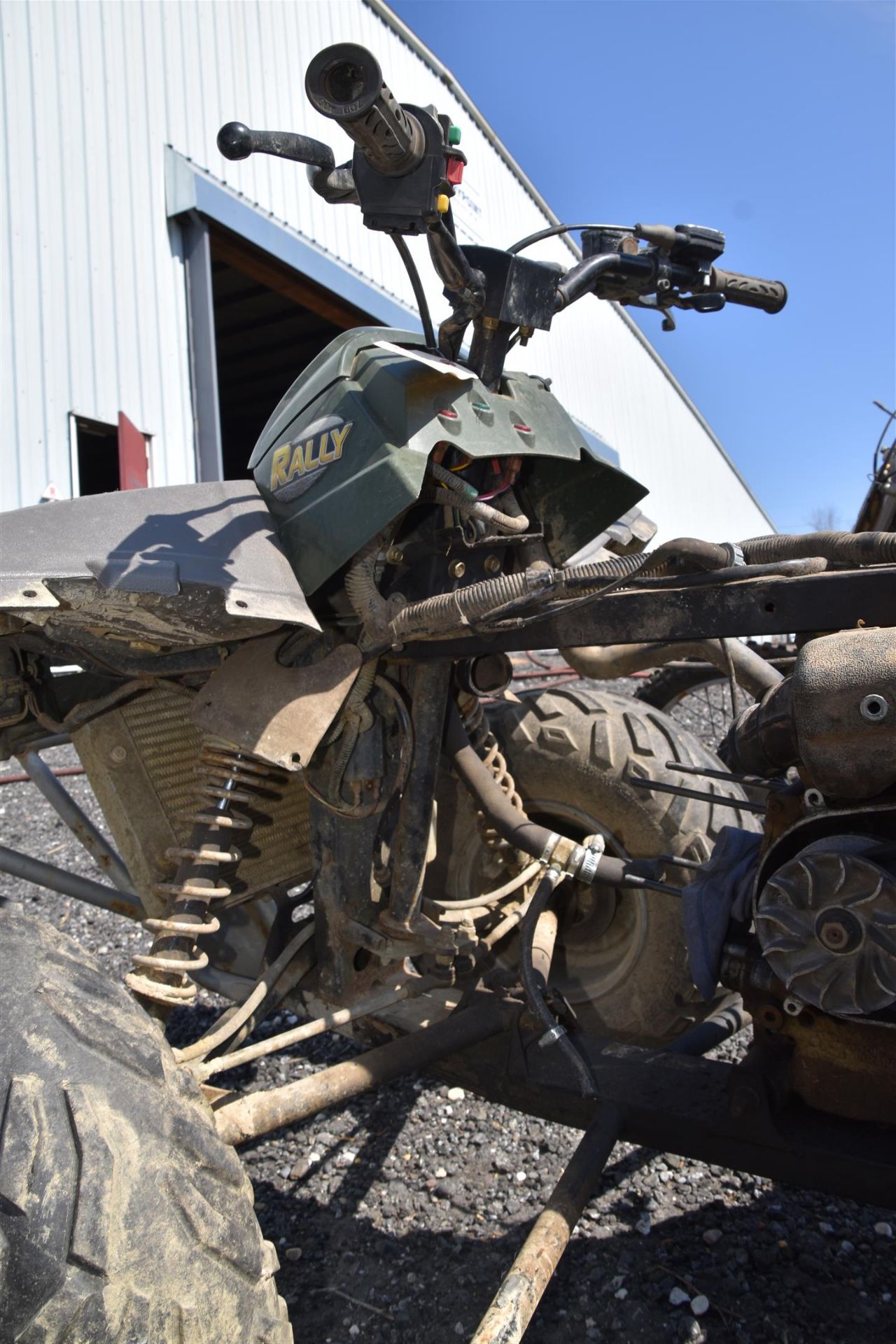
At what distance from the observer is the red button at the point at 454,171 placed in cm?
176

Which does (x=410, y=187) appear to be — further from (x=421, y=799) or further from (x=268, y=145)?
(x=421, y=799)

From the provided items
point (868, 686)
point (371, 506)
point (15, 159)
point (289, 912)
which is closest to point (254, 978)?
point (289, 912)

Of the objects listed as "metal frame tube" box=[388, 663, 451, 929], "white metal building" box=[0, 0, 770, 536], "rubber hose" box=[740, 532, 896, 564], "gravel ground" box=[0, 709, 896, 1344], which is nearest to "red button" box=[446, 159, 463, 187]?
"rubber hose" box=[740, 532, 896, 564]

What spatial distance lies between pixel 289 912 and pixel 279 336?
1065cm

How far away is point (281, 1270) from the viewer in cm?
229

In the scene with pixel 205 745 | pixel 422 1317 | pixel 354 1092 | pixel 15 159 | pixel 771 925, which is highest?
pixel 15 159

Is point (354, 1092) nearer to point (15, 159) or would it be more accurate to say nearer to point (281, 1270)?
point (281, 1270)

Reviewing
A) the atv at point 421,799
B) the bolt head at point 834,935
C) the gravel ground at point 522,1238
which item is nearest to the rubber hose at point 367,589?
the atv at point 421,799

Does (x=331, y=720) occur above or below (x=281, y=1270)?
above

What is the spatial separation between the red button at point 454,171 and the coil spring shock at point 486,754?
1.10 meters

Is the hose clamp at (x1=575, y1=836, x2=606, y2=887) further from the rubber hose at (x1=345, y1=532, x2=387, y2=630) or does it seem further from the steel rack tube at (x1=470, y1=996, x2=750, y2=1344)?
the rubber hose at (x1=345, y1=532, x2=387, y2=630)

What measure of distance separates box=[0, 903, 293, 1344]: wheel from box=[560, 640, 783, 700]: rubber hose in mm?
1162

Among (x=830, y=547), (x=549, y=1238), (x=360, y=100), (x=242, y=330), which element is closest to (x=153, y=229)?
(x=242, y=330)

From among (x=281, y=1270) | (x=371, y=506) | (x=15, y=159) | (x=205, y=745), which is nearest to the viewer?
(x=371, y=506)
